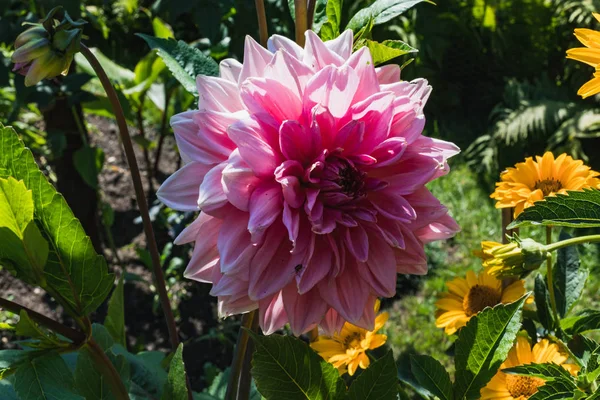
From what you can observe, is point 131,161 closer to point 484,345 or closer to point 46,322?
point 46,322

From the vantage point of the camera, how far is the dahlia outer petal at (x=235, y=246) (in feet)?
1.78

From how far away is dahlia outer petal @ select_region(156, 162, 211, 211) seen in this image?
564 millimetres

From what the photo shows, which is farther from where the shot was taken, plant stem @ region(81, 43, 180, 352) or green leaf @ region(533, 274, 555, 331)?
green leaf @ region(533, 274, 555, 331)

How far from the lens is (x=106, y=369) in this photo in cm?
64

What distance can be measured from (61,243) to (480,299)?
0.57 meters

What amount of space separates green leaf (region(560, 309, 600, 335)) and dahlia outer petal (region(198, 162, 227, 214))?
42cm

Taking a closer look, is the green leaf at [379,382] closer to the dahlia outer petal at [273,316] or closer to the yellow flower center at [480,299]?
the dahlia outer petal at [273,316]

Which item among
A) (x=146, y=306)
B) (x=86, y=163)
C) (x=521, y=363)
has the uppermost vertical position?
(x=521, y=363)

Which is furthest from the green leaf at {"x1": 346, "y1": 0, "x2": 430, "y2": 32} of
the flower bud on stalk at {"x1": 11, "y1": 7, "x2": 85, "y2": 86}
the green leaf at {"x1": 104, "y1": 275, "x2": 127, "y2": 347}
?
the green leaf at {"x1": 104, "y1": 275, "x2": 127, "y2": 347}

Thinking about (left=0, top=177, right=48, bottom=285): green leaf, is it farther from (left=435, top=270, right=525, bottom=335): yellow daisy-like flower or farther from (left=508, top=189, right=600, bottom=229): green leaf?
(left=435, top=270, right=525, bottom=335): yellow daisy-like flower

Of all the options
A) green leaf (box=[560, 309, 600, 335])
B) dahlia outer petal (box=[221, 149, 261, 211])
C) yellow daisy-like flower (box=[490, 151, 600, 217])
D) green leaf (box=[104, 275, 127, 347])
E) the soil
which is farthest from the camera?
the soil

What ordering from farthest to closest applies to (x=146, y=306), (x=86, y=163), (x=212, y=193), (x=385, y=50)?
(x=146, y=306) → (x=86, y=163) → (x=385, y=50) → (x=212, y=193)

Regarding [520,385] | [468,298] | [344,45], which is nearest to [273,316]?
[344,45]

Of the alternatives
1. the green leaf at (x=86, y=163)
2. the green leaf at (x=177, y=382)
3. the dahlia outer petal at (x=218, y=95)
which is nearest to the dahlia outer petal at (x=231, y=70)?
the dahlia outer petal at (x=218, y=95)
